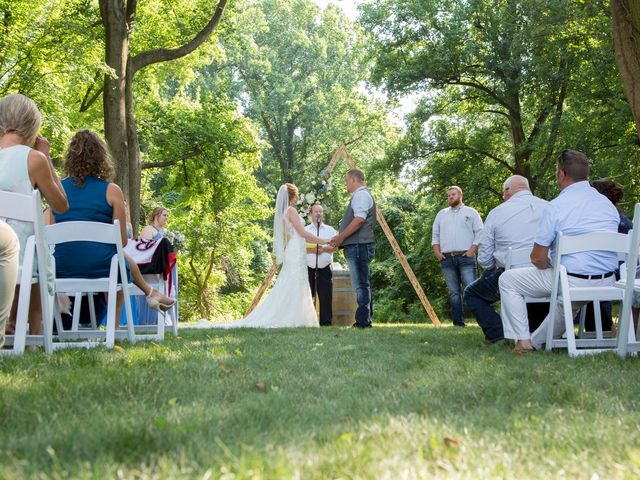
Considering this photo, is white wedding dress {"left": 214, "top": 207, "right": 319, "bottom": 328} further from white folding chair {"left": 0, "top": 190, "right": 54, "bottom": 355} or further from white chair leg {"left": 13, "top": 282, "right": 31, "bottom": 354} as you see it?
white chair leg {"left": 13, "top": 282, "right": 31, "bottom": 354}

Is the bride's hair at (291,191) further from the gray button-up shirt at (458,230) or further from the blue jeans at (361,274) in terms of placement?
the gray button-up shirt at (458,230)

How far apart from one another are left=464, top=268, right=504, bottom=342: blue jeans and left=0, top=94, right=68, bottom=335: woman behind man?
401 centimetres

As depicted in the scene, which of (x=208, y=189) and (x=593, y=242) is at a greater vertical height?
(x=208, y=189)

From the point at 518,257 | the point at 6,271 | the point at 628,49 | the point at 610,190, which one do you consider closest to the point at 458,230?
the point at 610,190

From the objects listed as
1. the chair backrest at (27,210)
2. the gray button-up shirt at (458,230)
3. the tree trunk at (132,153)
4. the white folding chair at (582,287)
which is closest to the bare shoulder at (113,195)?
the chair backrest at (27,210)

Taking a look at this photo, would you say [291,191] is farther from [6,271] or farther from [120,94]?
[6,271]

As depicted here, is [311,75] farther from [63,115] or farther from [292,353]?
[292,353]

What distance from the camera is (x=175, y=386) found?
153 inches

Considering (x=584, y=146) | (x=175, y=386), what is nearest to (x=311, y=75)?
(x=584, y=146)

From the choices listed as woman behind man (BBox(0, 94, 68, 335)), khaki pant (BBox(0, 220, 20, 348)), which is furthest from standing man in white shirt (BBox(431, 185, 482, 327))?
khaki pant (BBox(0, 220, 20, 348))

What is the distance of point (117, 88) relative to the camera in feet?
48.3

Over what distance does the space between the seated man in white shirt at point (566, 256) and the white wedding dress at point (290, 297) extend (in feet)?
20.6

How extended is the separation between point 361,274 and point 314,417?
7.68 m

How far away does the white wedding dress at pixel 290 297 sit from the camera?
40.8ft
